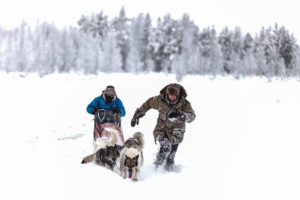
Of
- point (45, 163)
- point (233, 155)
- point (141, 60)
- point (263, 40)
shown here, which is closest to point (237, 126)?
A: point (233, 155)

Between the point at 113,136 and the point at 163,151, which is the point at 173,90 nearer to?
the point at 163,151

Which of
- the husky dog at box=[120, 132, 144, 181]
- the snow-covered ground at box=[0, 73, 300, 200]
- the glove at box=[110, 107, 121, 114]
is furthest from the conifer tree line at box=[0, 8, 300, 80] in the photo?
the husky dog at box=[120, 132, 144, 181]

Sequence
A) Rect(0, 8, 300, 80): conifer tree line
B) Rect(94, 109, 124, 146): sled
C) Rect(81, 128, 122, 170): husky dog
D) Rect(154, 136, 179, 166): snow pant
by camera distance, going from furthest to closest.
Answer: Rect(0, 8, 300, 80): conifer tree line → Rect(94, 109, 124, 146): sled → Rect(154, 136, 179, 166): snow pant → Rect(81, 128, 122, 170): husky dog

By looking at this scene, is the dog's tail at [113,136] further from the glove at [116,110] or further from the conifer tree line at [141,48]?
the conifer tree line at [141,48]

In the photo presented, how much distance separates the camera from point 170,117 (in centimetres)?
590

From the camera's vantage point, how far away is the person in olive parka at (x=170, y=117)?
575 centimetres

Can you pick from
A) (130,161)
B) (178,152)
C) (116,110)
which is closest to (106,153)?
(130,161)

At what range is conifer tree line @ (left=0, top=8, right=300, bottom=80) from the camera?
1677 inches

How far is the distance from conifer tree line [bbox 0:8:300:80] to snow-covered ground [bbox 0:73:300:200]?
2191 centimetres

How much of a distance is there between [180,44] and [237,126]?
39348mm

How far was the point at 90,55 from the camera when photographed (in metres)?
42.4

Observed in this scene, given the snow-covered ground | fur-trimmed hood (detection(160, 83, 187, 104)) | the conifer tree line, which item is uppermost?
the conifer tree line

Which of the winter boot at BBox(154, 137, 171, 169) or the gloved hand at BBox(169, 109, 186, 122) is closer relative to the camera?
the gloved hand at BBox(169, 109, 186, 122)

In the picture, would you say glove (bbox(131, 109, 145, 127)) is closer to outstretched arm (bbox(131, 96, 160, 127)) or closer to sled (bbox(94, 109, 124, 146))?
outstretched arm (bbox(131, 96, 160, 127))
